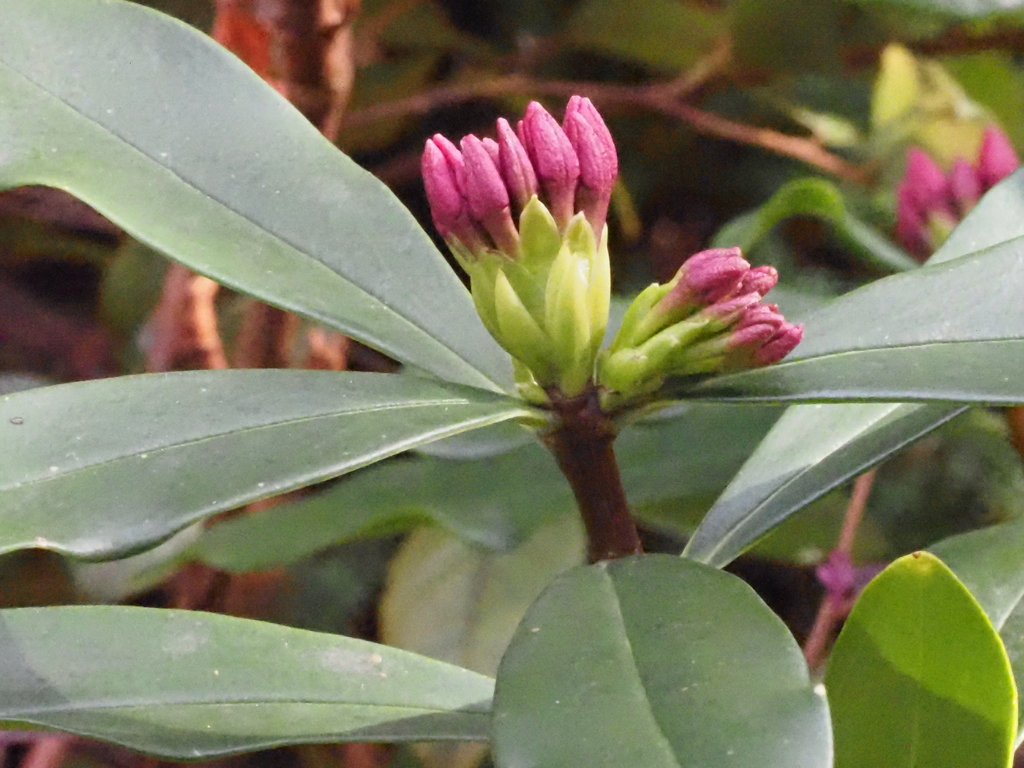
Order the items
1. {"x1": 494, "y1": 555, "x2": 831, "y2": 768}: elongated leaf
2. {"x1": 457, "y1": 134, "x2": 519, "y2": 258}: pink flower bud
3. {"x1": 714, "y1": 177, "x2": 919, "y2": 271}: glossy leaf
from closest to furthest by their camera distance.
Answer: {"x1": 494, "y1": 555, "x2": 831, "y2": 768}: elongated leaf, {"x1": 457, "y1": 134, "x2": 519, "y2": 258}: pink flower bud, {"x1": 714, "y1": 177, "x2": 919, "y2": 271}: glossy leaf

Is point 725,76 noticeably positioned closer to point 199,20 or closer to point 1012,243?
point 199,20

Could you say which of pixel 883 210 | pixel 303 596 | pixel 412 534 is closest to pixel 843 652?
pixel 412 534

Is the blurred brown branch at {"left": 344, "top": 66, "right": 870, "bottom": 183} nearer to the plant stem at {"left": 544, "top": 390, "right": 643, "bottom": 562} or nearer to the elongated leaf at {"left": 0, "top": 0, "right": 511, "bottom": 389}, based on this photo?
the elongated leaf at {"left": 0, "top": 0, "right": 511, "bottom": 389}

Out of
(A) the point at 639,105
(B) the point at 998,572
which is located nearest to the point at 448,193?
(B) the point at 998,572

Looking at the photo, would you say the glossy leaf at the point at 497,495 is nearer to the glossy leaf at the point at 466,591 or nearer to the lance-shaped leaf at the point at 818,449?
the glossy leaf at the point at 466,591

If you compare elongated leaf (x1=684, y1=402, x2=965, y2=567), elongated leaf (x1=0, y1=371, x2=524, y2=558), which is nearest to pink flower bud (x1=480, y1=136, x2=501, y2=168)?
elongated leaf (x1=0, y1=371, x2=524, y2=558)

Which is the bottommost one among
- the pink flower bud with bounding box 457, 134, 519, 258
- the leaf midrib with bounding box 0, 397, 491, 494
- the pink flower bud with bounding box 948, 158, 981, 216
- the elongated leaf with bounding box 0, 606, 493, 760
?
the elongated leaf with bounding box 0, 606, 493, 760

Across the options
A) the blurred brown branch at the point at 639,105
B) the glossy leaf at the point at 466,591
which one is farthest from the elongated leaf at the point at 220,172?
the blurred brown branch at the point at 639,105
